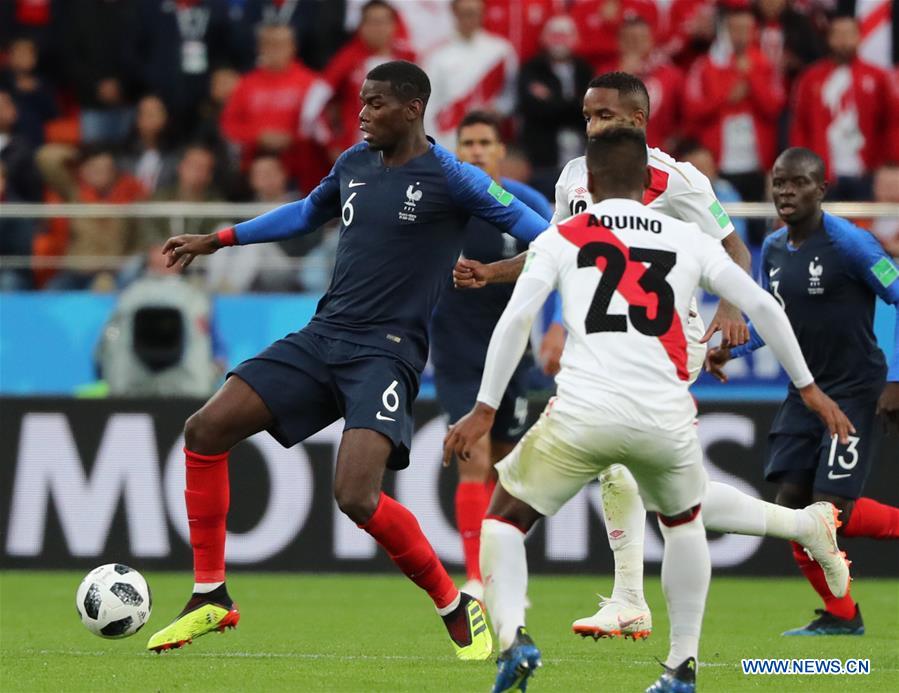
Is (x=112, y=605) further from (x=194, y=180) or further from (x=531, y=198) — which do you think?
(x=194, y=180)

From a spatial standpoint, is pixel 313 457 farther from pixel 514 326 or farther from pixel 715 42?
pixel 514 326

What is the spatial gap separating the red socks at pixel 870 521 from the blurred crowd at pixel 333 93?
4613 millimetres

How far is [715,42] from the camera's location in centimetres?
1448

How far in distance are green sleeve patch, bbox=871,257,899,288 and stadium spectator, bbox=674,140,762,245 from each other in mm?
4487

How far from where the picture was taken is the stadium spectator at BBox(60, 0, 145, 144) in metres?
15.3

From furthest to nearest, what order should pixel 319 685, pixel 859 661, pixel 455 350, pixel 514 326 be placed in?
pixel 455 350 → pixel 859 661 → pixel 319 685 → pixel 514 326

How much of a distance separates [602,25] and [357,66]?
2.11 meters

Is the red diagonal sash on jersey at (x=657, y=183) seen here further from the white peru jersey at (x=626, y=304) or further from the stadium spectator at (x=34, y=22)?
the stadium spectator at (x=34, y=22)

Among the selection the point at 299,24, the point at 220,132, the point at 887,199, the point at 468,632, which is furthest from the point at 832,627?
the point at 299,24

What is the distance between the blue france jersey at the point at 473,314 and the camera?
978cm

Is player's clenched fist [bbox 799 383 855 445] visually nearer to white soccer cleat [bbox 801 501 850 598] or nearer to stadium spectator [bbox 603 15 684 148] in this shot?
white soccer cleat [bbox 801 501 850 598]

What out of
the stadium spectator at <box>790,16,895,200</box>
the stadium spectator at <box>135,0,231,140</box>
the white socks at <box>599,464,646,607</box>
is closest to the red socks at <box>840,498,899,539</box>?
the white socks at <box>599,464,646,607</box>

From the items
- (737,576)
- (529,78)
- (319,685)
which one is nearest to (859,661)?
(319,685)

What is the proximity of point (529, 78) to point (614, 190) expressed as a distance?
331 inches
